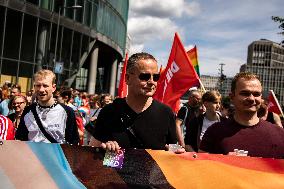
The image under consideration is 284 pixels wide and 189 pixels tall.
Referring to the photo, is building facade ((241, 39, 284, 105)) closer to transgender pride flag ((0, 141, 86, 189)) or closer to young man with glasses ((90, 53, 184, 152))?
young man with glasses ((90, 53, 184, 152))

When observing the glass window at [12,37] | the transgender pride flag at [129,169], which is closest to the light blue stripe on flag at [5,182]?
the transgender pride flag at [129,169]

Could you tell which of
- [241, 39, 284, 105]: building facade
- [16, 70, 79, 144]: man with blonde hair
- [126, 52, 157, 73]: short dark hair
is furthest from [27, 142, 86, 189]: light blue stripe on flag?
[241, 39, 284, 105]: building facade

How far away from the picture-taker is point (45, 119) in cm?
442

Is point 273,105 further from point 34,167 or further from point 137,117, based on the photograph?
point 34,167

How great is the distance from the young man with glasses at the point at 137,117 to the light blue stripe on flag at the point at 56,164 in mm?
338

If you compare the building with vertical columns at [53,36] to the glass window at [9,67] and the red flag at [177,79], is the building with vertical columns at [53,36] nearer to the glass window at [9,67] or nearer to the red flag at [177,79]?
the glass window at [9,67]

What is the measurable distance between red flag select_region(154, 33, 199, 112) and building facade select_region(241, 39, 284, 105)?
168 metres

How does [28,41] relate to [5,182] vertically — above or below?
above

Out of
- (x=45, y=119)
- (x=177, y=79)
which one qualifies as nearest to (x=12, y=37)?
(x=177, y=79)

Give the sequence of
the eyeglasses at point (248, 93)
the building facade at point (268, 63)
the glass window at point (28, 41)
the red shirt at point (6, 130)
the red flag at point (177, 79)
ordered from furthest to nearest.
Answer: the building facade at point (268, 63), the glass window at point (28, 41), the red flag at point (177, 79), the red shirt at point (6, 130), the eyeglasses at point (248, 93)

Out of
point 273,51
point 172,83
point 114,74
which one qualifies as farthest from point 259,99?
point 273,51

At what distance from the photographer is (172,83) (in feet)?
23.4

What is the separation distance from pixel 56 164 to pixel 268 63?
179 m

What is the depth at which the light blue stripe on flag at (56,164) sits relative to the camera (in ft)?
9.70
